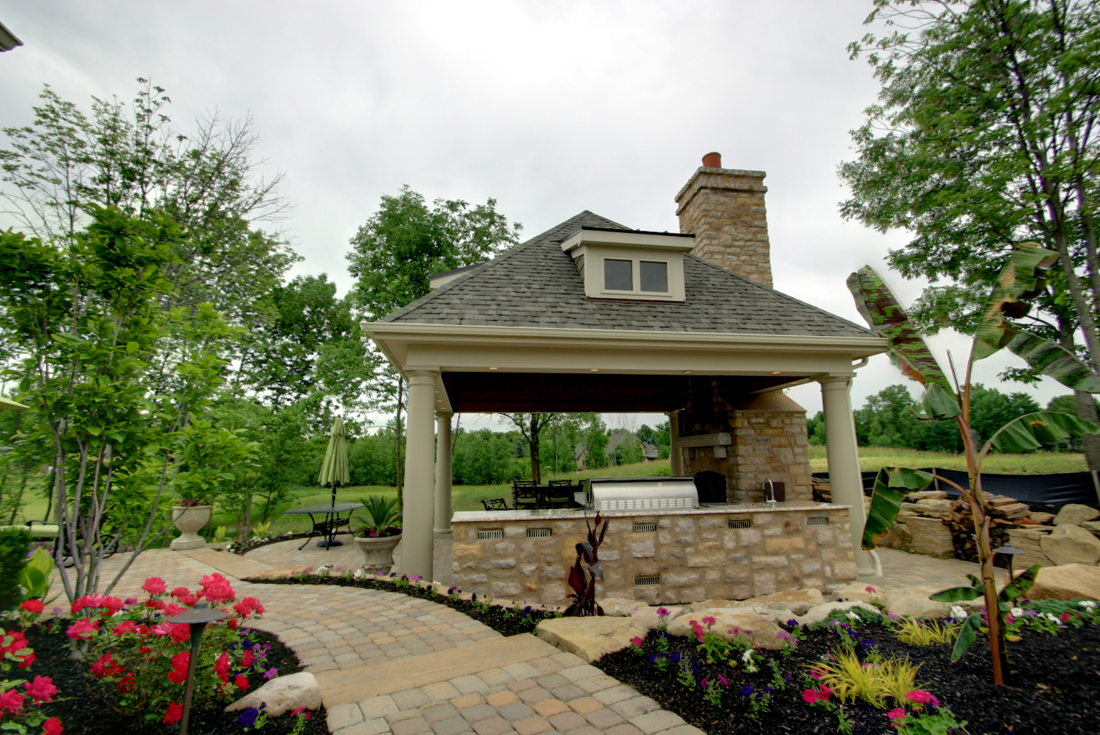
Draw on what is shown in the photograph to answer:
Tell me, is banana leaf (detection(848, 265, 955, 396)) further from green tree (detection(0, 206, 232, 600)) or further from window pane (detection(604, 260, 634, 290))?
green tree (detection(0, 206, 232, 600))

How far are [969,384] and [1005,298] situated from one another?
76cm

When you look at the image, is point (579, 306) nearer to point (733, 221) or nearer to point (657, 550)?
point (657, 550)

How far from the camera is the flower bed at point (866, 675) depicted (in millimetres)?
2422

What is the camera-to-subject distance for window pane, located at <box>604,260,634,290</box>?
782cm

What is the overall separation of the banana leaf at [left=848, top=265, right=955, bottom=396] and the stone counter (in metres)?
3.16

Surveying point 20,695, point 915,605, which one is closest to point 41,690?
point 20,695

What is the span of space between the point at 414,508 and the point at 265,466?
870 centimetres

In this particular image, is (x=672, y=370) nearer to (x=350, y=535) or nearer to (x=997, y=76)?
(x=350, y=535)

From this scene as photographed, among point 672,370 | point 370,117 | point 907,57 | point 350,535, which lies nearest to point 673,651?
point 672,370

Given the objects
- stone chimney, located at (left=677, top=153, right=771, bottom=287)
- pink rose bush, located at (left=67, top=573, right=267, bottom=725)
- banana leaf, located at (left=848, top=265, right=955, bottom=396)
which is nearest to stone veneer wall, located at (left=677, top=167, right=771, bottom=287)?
stone chimney, located at (left=677, top=153, right=771, bottom=287)

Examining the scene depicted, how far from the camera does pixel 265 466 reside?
41.4 ft

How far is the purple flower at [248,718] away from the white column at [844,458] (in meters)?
7.24

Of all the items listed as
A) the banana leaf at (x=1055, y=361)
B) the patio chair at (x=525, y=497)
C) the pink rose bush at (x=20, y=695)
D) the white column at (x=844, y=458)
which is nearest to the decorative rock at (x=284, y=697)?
the pink rose bush at (x=20, y=695)

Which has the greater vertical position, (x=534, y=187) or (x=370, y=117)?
(x=534, y=187)
